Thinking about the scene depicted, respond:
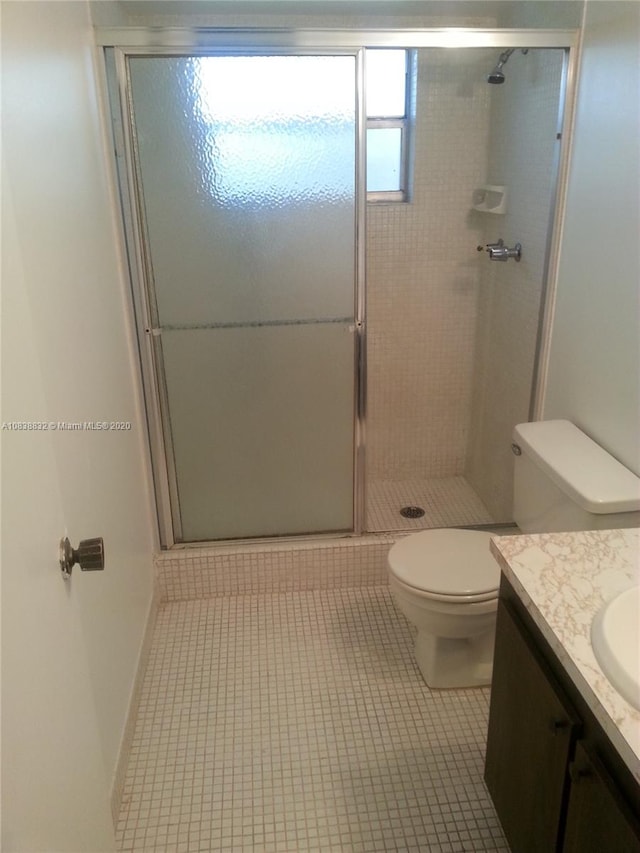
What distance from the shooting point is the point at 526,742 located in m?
1.28

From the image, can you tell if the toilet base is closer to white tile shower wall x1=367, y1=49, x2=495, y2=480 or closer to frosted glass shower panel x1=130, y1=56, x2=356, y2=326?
frosted glass shower panel x1=130, y1=56, x2=356, y2=326

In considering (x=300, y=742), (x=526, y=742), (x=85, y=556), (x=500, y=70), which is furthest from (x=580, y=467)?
(x=500, y=70)

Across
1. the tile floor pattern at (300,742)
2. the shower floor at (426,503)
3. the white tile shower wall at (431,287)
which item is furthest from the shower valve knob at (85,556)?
the white tile shower wall at (431,287)

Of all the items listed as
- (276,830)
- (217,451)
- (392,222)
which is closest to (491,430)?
(392,222)

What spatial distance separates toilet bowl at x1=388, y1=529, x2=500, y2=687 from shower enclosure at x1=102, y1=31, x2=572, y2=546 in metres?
0.58

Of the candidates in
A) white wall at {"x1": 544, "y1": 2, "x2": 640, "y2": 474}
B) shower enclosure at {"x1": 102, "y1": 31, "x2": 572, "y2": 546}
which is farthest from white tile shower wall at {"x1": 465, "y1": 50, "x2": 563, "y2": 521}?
white wall at {"x1": 544, "y1": 2, "x2": 640, "y2": 474}

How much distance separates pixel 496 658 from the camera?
Answer: 1.42 m

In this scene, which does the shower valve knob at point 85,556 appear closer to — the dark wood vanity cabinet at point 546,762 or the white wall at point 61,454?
Answer: the white wall at point 61,454

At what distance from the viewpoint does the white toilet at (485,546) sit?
1729mm

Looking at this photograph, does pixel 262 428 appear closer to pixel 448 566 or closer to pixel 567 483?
pixel 448 566

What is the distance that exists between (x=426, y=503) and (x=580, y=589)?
1.89 meters

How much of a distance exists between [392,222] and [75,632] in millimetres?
2247

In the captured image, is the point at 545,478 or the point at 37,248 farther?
the point at 545,478

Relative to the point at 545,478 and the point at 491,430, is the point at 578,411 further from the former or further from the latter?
the point at 491,430
